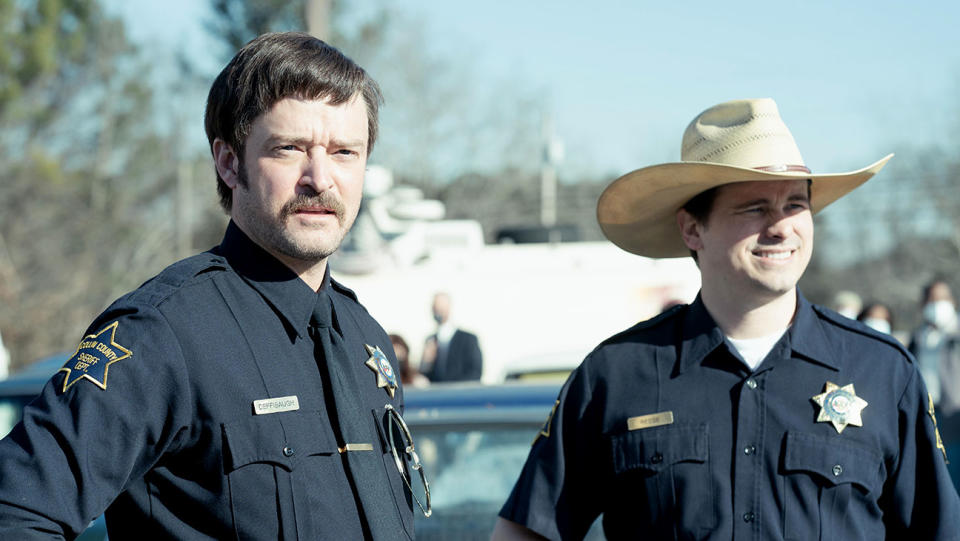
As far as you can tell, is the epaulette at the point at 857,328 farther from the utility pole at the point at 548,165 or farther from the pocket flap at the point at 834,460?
the utility pole at the point at 548,165

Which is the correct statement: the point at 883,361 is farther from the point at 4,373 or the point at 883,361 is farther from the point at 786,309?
the point at 4,373

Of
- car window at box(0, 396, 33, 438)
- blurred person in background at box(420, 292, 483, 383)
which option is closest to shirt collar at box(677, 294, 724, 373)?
car window at box(0, 396, 33, 438)

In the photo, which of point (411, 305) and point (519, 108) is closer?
point (411, 305)

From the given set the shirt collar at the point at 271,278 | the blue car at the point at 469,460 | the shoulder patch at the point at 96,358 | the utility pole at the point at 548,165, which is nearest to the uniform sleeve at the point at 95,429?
the shoulder patch at the point at 96,358

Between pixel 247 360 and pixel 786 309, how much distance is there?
1450 millimetres

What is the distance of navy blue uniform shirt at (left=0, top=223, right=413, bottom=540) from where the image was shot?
1872 millimetres

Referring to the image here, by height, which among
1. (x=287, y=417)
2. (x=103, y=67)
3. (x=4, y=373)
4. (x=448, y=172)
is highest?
(x=103, y=67)

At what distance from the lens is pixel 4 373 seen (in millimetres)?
9031

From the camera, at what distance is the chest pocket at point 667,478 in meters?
2.67

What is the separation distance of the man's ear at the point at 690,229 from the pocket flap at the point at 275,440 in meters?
1.28

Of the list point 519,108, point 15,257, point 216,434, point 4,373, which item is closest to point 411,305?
point 4,373

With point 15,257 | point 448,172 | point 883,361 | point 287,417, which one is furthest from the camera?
point 448,172

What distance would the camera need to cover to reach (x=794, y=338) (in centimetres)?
281

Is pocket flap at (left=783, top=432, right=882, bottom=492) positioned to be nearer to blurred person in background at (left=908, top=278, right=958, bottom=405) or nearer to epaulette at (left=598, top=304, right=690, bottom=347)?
epaulette at (left=598, top=304, right=690, bottom=347)
